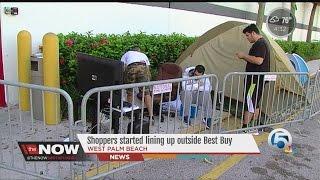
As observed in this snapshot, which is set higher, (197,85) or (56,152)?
(197,85)

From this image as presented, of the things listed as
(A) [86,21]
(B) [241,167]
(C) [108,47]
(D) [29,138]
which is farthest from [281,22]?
(D) [29,138]

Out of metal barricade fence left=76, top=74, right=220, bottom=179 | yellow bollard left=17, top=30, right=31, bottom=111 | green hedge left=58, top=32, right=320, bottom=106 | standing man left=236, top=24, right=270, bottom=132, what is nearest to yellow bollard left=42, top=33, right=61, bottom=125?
yellow bollard left=17, top=30, right=31, bottom=111

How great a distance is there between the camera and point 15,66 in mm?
6258

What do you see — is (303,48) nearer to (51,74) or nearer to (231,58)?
(231,58)

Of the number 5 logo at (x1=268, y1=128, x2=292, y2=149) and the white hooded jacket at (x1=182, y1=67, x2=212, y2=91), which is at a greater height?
the white hooded jacket at (x1=182, y1=67, x2=212, y2=91)

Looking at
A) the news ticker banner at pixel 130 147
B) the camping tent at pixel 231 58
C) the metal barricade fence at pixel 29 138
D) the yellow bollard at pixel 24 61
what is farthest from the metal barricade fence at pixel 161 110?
the camping tent at pixel 231 58

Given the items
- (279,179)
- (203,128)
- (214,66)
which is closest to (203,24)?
(214,66)

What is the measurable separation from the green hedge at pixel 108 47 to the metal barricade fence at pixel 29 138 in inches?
32.2

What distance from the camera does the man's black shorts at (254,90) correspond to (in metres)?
5.79

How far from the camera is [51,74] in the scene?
17.8ft

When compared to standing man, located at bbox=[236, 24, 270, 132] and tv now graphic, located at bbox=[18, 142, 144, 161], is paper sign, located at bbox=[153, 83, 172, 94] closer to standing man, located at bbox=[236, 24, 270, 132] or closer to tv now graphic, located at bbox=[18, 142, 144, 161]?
tv now graphic, located at bbox=[18, 142, 144, 161]

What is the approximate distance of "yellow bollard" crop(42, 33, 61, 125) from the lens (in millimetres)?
5311

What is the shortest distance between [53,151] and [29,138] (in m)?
1.40

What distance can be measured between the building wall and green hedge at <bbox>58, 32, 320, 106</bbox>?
1.35 feet
